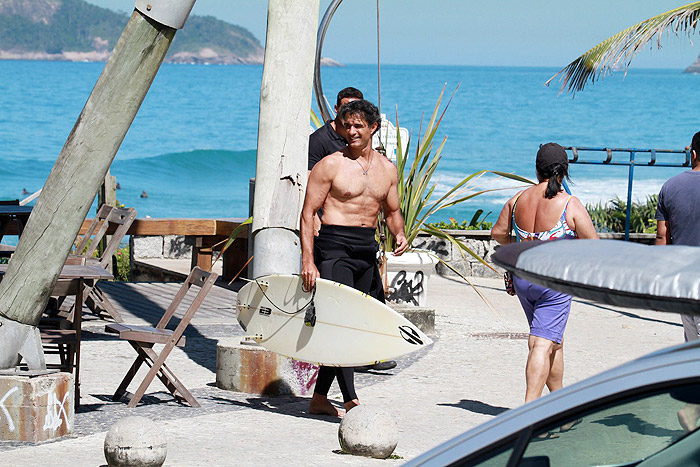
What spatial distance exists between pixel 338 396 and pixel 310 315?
920mm

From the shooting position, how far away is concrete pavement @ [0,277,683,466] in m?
5.19

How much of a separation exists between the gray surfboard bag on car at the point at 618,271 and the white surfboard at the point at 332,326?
12.5 ft

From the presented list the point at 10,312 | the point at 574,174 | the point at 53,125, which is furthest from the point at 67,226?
the point at 53,125

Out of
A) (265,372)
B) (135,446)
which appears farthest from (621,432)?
(265,372)

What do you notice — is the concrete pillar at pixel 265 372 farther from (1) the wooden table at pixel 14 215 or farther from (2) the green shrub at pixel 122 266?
(2) the green shrub at pixel 122 266

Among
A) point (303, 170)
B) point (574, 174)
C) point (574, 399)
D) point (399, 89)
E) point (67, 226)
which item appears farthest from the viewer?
point (399, 89)

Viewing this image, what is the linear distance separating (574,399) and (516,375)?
5537mm

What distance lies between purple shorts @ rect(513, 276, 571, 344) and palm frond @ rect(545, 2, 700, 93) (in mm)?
5500

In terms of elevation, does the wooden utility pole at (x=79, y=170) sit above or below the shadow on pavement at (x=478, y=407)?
above

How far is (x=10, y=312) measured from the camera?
216 inches

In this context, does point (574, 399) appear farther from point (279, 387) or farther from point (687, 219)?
point (279, 387)

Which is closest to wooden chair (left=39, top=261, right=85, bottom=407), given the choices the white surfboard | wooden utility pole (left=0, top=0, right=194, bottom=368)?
wooden utility pole (left=0, top=0, right=194, bottom=368)

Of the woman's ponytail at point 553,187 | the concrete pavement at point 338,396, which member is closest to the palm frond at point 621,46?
the concrete pavement at point 338,396

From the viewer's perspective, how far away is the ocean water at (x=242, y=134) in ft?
159
